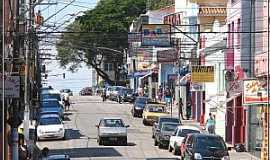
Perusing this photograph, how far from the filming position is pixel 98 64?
121 meters

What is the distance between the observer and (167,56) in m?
79.4

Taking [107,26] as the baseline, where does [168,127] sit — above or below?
below

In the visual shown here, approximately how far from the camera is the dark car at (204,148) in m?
32.9

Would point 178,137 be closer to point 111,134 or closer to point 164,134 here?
point 164,134

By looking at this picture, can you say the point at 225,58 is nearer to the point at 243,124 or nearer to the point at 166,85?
the point at 243,124

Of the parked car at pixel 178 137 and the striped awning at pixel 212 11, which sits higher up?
the striped awning at pixel 212 11

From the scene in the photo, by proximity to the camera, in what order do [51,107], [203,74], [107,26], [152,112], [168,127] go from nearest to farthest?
1. [168,127]
2. [203,74]
3. [152,112]
4. [51,107]
5. [107,26]

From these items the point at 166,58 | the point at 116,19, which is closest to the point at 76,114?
the point at 166,58

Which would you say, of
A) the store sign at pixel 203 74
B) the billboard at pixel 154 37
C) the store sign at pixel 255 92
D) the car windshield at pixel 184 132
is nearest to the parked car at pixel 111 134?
the car windshield at pixel 184 132

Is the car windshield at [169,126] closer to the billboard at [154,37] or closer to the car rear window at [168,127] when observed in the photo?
the car rear window at [168,127]

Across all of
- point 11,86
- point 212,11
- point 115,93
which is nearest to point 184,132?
point 11,86

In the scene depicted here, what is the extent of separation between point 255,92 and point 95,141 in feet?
45.0

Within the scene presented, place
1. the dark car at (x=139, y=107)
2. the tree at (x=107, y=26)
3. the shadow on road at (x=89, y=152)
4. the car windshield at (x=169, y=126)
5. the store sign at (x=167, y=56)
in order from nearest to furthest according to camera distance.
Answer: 1. the shadow on road at (x=89, y=152)
2. the car windshield at (x=169, y=126)
3. the dark car at (x=139, y=107)
4. the store sign at (x=167, y=56)
5. the tree at (x=107, y=26)

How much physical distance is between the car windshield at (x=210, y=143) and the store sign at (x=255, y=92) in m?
5.50
